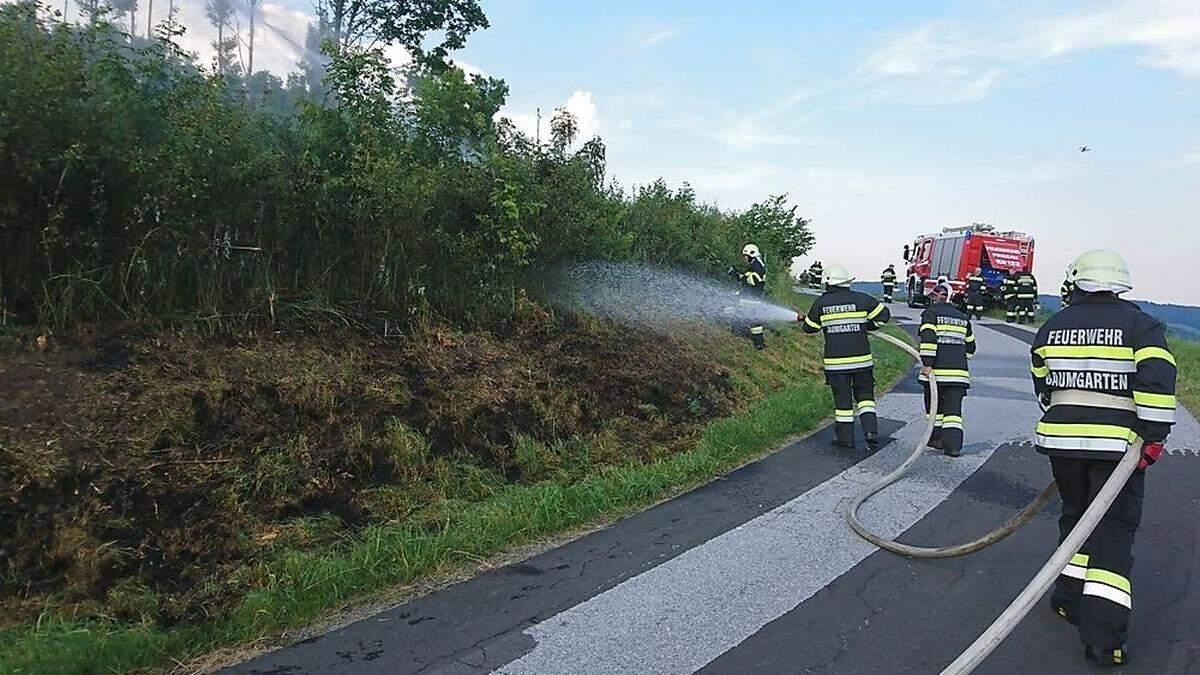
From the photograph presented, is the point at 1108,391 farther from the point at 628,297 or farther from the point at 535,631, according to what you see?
the point at 628,297

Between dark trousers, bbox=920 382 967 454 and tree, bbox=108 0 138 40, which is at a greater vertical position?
tree, bbox=108 0 138 40

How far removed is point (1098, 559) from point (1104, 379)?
0.86 metres

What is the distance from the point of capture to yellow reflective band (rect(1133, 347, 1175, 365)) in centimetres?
346

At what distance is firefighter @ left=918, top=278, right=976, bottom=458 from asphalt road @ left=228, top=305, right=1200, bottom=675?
1.28 meters

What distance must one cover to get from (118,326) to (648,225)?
359 inches

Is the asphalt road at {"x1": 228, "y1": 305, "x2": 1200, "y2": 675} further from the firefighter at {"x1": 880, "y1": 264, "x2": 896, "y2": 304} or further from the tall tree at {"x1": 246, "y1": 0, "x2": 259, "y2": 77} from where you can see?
the firefighter at {"x1": 880, "y1": 264, "x2": 896, "y2": 304}

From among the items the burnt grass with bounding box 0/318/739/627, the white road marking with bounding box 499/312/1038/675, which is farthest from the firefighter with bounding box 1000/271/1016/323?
the burnt grass with bounding box 0/318/739/627

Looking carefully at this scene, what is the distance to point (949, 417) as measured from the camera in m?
7.21

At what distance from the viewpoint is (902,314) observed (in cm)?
2647

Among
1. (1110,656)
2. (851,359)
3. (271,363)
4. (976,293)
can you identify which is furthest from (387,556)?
(976,293)

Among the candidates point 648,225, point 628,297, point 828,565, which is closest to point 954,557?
Answer: point 828,565

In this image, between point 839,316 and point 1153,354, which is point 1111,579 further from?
point 839,316

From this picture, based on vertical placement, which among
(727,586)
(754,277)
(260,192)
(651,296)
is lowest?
(727,586)

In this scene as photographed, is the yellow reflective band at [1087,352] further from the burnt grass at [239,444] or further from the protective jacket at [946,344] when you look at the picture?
the protective jacket at [946,344]
